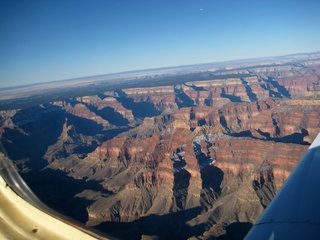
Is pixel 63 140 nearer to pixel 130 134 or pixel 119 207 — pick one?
pixel 130 134

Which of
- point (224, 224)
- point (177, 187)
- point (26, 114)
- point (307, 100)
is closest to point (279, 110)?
point (307, 100)

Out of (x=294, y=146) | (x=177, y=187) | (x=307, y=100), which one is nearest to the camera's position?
(x=294, y=146)

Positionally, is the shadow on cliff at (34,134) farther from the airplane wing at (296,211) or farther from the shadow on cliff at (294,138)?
the airplane wing at (296,211)

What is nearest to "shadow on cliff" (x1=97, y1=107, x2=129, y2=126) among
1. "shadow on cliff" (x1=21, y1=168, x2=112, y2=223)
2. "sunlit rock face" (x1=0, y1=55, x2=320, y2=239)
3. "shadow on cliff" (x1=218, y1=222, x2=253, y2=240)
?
"sunlit rock face" (x1=0, y1=55, x2=320, y2=239)

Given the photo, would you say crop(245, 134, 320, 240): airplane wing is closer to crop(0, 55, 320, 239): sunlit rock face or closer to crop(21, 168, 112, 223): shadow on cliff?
crop(0, 55, 320, 239): sunlit rock face

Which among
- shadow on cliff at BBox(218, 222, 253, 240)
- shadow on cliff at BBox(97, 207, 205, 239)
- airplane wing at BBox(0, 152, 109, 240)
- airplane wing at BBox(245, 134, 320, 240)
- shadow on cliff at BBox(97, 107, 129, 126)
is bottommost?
shadow on cliff at BBox(97, 107, 129, 126)

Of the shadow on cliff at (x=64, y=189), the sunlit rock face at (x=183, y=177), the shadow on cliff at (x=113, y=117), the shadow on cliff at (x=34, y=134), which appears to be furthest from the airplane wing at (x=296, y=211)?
the shadow on cliff at (x=113, y=117)
